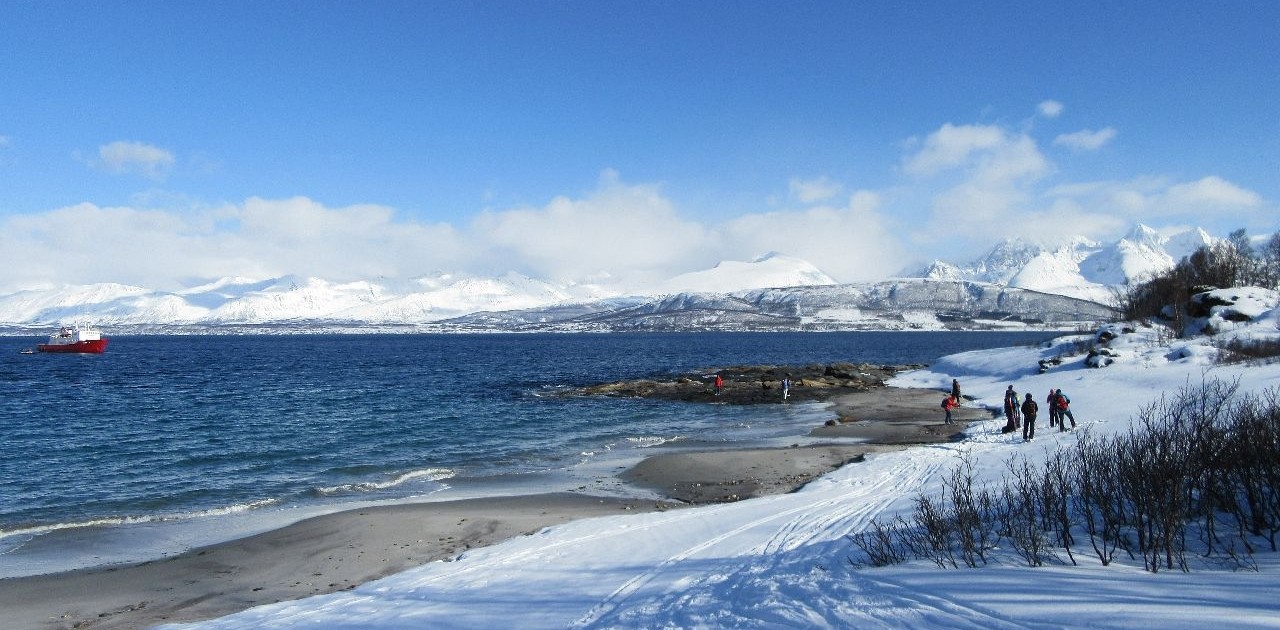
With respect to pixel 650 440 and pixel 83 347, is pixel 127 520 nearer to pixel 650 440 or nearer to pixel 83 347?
pixel 650 440

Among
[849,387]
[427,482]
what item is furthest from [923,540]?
[849,387]

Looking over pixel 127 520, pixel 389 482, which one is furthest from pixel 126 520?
pixel 389 482

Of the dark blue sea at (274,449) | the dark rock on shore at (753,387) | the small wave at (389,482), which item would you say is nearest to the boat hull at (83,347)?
the dark blue sea at (274,449)

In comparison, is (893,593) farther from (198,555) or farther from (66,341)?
(66,341)

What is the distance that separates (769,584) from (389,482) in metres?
16.5

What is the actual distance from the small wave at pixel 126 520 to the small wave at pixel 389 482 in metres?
2.04

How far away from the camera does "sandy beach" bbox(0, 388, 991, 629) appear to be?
1196 centimetres

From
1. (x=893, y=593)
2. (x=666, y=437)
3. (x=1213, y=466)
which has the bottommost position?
(x=666, y=437)

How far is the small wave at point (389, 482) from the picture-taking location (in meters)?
21.4

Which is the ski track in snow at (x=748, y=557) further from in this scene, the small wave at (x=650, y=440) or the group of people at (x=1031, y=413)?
the small wave at (x=650, y=440)

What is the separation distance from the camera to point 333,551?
14.7m

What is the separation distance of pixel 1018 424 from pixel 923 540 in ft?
67.3

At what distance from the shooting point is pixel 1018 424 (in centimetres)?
2714

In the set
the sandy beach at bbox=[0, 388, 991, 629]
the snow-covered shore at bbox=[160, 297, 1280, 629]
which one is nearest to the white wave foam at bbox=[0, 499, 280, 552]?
the sandy beach at bbox=[0, 388, 991, 629]
